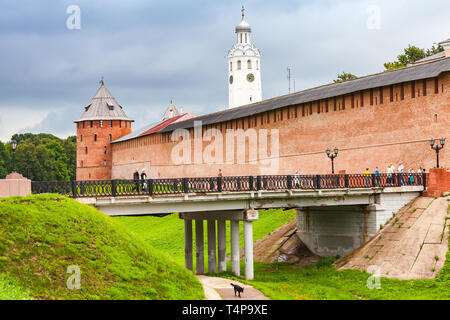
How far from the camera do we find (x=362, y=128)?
33.7 m

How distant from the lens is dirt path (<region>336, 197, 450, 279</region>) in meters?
20.7

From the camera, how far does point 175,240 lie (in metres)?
36.0

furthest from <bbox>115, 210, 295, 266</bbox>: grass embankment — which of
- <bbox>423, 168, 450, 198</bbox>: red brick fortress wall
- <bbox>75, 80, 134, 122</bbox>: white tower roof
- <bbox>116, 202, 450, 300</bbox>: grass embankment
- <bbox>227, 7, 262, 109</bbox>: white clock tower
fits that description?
<bbox>227, 7, 262, 109</bbox>: white clock tower

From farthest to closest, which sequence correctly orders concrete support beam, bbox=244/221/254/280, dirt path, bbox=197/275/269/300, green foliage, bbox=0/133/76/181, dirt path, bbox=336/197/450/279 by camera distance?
1. green foliage, bbox=0/133/76/181
2. concrete support beam, bbox=244/221/254/280
3. dirt path, bbox=336/197/450/279
4. dirt path, bbox=197/275/269/300

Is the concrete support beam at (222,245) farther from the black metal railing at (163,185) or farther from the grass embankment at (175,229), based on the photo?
the grass embankment at (175,229)

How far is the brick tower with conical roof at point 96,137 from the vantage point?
70.4m

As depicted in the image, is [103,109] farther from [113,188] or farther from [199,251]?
[113,188]

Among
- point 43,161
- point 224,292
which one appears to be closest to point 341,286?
point 224,292

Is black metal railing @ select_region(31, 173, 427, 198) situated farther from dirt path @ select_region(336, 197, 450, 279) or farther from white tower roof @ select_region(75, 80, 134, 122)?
white tower roof @ select_region(75, 80, 134, 122)

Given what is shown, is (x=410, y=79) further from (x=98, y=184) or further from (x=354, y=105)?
(x=98, y=184)

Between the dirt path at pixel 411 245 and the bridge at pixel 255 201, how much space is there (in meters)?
0.75

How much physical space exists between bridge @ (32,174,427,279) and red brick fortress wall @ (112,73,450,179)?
13.1ft

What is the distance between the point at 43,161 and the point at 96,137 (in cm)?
1339

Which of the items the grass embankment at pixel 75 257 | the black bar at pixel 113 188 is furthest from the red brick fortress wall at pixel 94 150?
the grass embankment at pixel 75 257
